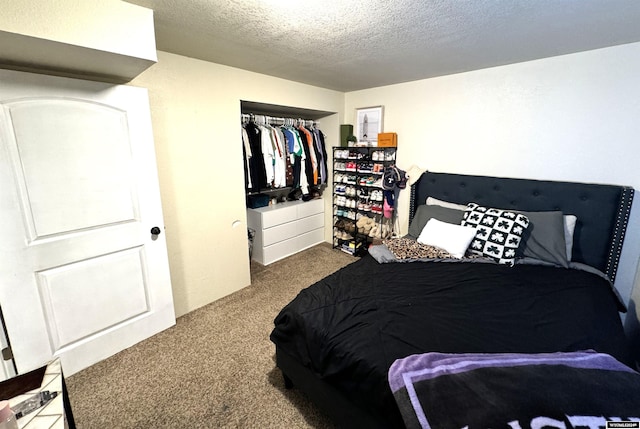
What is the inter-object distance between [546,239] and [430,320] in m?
1.41

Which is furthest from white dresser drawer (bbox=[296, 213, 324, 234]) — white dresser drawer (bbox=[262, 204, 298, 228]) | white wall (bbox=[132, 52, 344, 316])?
white wall (bbox=[132, 52, 344, 316])

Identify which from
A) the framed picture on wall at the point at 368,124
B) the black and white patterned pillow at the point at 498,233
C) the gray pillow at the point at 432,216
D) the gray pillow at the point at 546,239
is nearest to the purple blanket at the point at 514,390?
the black and white patterned pillow at the point at 498,233

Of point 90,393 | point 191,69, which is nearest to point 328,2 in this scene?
point 191,69

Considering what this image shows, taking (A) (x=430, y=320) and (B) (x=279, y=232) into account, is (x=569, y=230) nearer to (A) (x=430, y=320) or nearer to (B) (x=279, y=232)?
(A) (x=430, y=320)

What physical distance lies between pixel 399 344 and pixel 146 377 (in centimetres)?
162

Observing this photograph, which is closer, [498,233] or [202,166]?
[498,233]

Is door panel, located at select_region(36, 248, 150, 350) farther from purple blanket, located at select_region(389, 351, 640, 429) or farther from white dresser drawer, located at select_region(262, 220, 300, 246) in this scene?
purple blanket, located at select_region(389, 351, 640, 429)

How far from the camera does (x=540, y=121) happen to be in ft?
7.35

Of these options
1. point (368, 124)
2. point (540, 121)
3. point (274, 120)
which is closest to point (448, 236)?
point (540, 121)

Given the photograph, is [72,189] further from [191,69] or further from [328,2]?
[328,2]

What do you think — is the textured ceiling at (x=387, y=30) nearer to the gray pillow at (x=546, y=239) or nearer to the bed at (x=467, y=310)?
the bed at (x=467, y=310)

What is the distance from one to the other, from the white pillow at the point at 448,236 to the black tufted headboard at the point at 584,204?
0.56 m

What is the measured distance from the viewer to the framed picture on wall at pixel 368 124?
327 cm

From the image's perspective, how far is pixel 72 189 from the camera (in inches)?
63.3
